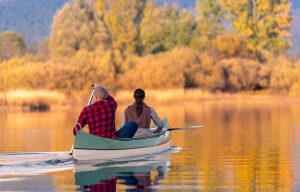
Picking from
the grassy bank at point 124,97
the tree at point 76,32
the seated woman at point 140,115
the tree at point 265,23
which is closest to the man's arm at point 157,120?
the seated woman at point 140,115

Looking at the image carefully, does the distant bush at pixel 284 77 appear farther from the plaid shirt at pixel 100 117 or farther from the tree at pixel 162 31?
the plaid shirt at pixel 100 117

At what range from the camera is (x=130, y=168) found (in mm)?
15461

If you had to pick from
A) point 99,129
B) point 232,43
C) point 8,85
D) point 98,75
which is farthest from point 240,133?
point 232,43

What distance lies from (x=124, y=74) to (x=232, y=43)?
11.4m

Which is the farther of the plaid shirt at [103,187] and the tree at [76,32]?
the tree at [76,32]

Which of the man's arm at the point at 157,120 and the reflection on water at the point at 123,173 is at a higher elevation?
the man's arm at the point at 157,120

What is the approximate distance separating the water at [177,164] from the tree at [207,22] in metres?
41.1

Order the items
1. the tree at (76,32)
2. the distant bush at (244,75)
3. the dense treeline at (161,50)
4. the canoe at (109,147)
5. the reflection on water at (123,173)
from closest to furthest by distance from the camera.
Result: the reflection on water at (123,173) → the canoe at (109,147) → the dense treeline at (161,50) → the distant bush at (244,75) → the tree at (76,32)

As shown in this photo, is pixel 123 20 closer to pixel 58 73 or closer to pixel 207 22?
pixel 207 22

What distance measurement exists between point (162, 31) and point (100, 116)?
171 feet

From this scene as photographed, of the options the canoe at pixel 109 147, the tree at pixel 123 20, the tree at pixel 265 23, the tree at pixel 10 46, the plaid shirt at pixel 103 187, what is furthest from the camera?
the tree at pixel 265 23

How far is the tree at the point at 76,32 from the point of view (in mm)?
65062

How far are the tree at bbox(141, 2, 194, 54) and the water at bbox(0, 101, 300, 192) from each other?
4142cm

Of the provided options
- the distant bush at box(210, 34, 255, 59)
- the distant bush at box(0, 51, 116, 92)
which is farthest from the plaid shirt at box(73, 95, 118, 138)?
the distant bush at box(210, 34, 255, 59)
